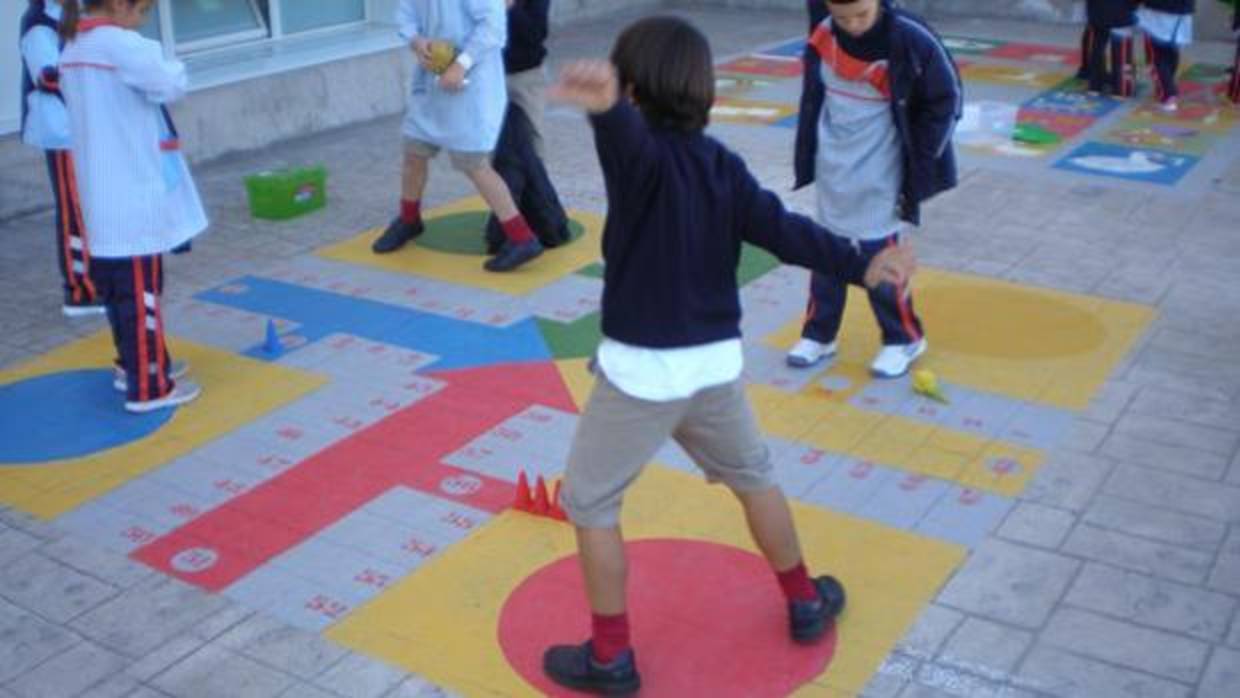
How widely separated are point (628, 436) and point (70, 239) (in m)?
3.89

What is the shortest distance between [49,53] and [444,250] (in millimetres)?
2093

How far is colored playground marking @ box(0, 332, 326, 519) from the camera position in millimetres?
4598

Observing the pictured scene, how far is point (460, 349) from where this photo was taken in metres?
5.75

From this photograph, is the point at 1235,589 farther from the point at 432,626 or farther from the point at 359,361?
the point at 359,361

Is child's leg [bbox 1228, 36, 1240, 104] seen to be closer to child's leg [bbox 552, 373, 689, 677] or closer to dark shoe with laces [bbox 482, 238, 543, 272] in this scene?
dark shoe with laces [bbox 482, 238, 543, 272]

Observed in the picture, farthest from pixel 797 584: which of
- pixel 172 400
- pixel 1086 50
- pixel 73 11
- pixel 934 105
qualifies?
pixel 1086 50

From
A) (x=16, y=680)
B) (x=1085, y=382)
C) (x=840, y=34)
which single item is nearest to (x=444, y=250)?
(x=840, y=34)

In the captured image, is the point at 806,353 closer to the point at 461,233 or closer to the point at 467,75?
the point at 467,75

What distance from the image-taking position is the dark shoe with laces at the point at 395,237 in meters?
7.05

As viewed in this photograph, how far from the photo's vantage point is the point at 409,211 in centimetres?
708

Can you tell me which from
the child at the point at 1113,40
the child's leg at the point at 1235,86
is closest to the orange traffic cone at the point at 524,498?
the child at the point at 1113,40

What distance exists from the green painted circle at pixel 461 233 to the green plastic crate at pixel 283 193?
0.74 metres

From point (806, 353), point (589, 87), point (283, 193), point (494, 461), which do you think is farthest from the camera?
point (283, 193)

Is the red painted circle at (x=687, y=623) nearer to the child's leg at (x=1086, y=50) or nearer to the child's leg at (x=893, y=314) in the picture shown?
the child's leg at (x=893, y=314)
